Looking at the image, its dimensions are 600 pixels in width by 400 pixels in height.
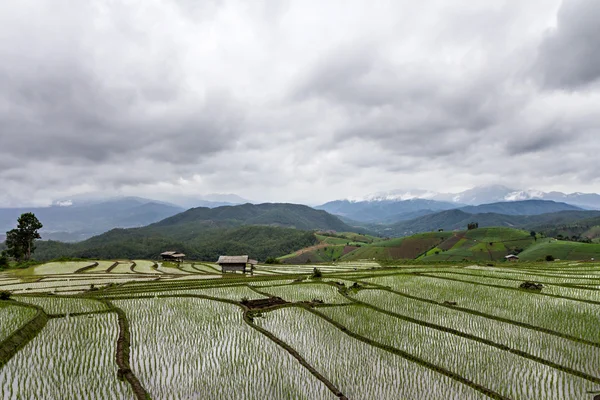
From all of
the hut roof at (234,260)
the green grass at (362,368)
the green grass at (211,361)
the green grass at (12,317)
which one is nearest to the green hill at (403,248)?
the hut roof at (234,260)

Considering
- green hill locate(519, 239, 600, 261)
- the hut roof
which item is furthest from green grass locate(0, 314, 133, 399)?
green hill locate(519, 239, 600, 261)

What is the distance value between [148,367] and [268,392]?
3792 mm

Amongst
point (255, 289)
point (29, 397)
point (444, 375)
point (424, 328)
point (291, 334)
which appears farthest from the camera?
point (255, 289)

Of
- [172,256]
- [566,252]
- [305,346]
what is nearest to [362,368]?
→ [305,346]

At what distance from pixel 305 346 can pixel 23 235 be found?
6082 centimetres

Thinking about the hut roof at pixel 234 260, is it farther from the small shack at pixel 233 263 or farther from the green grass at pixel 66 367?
the green grass at pixel 66 367

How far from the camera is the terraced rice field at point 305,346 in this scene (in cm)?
733

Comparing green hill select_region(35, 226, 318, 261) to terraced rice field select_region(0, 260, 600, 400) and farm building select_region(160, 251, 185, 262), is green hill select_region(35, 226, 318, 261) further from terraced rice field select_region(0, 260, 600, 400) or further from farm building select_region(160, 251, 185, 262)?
terraced rice field select_region(0, 260, 600, 400)

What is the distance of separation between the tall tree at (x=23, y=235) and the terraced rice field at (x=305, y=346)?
41.3m

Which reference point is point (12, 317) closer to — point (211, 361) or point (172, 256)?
point (211, 361)

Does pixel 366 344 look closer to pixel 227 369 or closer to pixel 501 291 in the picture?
pixel 227 369

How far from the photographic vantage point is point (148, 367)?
27.2 feet

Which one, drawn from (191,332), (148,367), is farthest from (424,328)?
(148,367)

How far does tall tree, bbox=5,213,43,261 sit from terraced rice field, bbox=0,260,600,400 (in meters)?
41.3
